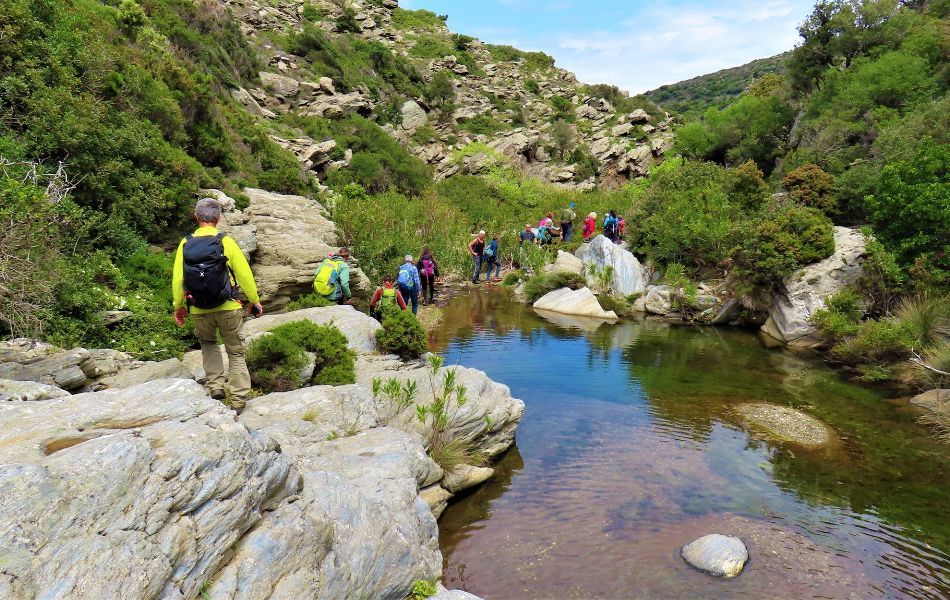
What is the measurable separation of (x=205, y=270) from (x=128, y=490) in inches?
122

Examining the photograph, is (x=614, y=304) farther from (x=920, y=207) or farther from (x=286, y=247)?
(x=286, y=247)

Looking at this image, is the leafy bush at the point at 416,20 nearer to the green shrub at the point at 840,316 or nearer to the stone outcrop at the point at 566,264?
the stone outcrop at the point at 566,264

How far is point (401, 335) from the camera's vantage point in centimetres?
1088

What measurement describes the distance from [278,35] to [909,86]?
54.9m

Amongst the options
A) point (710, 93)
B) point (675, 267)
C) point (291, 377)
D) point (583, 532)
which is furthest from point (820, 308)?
point (710, 93)

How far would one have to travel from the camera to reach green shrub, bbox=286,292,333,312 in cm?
1256

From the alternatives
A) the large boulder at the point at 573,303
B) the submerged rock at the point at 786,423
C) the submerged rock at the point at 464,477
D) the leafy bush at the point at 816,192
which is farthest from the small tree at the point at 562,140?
the submerged rock at the point at 464,477

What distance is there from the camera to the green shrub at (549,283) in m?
21.4

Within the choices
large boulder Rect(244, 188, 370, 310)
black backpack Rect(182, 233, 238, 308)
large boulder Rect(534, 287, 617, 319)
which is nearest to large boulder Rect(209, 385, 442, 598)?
black backpack Rect(182, 233, 238, 308)

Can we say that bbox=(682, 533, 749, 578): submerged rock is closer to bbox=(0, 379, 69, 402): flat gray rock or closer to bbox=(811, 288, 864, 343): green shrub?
bbox=(0, 379, 69, 402): flat gray rock

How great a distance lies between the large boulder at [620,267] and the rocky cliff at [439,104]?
19.9m

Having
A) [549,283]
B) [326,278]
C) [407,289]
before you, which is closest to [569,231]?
[549,283]

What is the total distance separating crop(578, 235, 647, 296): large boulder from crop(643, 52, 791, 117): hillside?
102596 millimetres

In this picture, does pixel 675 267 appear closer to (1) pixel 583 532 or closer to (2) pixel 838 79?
(1) pixel 583 532
